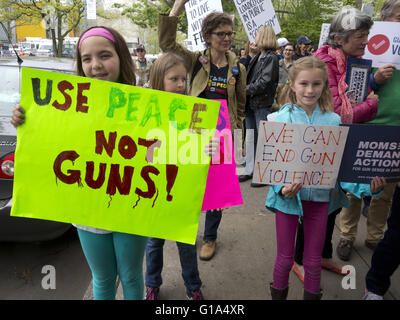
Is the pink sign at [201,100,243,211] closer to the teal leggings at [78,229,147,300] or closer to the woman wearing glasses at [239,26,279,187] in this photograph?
the teal leggings at [78,229,147,300]

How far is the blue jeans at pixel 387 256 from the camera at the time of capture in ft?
6.69

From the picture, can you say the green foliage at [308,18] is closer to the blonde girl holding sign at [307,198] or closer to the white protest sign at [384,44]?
the white protest sign at [384,44]

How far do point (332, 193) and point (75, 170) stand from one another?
1602mm

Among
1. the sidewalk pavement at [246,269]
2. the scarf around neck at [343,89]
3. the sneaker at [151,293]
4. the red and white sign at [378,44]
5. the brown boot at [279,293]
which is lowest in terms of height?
the sidewalk pavement at [246,269]

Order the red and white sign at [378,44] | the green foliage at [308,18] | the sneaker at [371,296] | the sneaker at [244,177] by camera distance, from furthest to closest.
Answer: the green foliage at [308,18]
the sneaker at [244,177]
the red and white sign at [378,44]
the sneaker at [371,296]

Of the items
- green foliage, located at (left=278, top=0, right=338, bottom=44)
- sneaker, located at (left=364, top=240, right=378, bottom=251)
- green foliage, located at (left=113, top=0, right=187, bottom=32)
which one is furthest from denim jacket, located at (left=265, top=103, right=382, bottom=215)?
green foliage, located at (left=113, top=0, right=187, bottom=32)

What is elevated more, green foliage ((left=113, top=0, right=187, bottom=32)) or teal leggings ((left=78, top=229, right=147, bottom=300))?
green foliage ((left=113, top=0, right=187, bottom=32))

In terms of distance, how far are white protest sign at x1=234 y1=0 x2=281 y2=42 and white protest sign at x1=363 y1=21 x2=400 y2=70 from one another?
2.11m

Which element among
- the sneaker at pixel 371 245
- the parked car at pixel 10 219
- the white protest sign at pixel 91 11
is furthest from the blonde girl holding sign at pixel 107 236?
the white protest sign at pixel 91 11

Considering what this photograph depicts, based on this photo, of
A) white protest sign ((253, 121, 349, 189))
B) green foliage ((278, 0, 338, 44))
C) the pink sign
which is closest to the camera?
white protest sign ((253, 121, 349, 189))

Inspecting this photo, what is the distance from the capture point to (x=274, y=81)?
4.36 m

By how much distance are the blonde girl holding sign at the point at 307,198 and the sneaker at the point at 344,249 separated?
0.96m

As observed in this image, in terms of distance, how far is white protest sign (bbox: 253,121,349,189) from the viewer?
1.75 metres
